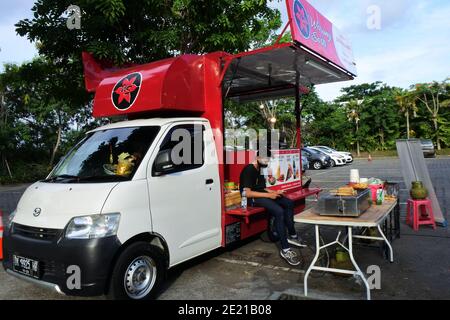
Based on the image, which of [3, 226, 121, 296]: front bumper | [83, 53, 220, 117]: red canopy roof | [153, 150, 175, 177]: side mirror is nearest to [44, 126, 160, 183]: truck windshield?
[153, 150, 175, 177]: side mirror

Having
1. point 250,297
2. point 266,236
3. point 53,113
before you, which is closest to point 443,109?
point 53,113

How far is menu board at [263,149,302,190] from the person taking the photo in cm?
644

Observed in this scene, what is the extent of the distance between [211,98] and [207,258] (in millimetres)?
A: 2311

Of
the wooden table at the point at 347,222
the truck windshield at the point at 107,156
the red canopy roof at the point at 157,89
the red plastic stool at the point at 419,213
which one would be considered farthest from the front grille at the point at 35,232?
the red plastic stool at the point at 419,213

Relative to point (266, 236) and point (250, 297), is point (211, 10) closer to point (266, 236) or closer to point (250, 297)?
point (266, 236)

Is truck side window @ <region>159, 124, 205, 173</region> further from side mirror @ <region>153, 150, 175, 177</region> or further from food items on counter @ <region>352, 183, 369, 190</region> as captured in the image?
food items on counter @ <region>352, 183, 369, 190</region>

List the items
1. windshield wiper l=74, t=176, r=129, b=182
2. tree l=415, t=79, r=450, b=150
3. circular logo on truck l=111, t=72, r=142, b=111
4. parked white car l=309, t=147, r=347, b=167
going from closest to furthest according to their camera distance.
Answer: windshield wiper l=74, t=176, r=129, b=182
circular logo on truck l=111, t=72, r=142, b=111
parked white car l=309, t=147, r=347, b=167
tree l=415, t=79, r=450, b=150

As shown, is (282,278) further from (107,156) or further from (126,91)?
(126,91)

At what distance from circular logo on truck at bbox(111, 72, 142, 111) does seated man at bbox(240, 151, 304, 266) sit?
195cm

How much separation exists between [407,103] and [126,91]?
38.2m

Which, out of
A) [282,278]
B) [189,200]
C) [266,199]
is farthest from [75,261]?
[266,199]

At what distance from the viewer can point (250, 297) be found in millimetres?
4074

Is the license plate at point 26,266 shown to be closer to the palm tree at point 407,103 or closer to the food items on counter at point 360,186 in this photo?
the food items on counter at point 360,186

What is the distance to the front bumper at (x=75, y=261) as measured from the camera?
3.49 meters
